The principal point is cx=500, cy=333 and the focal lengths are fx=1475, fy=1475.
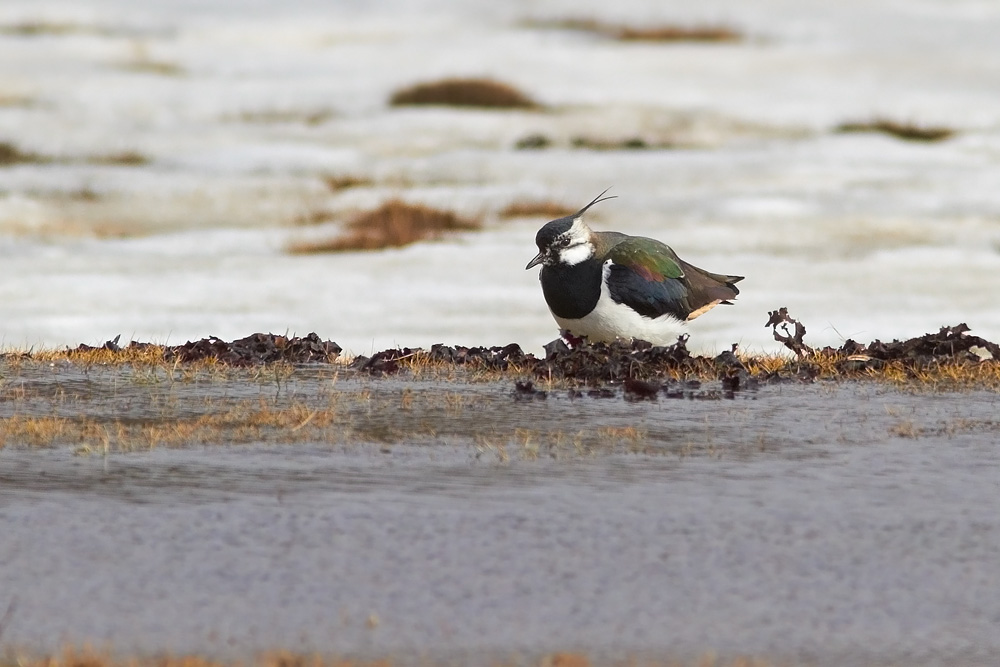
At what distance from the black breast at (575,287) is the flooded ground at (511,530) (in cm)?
102

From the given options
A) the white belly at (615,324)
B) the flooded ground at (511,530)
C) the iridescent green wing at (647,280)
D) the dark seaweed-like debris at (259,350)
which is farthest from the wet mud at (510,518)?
the dark seaweed-like debris at (259,350)

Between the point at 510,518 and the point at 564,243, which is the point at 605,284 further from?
the point at 510,518

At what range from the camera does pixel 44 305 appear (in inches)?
632

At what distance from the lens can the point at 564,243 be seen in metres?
10.8

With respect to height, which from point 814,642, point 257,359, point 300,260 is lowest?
point 814,642

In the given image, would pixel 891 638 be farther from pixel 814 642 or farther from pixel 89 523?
pixel 89 523

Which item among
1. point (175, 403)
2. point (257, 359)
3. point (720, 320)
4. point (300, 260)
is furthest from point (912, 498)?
point (300, 260)

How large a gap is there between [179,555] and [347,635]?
126cm

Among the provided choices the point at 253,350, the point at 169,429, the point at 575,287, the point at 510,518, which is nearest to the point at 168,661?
the point at 510,518

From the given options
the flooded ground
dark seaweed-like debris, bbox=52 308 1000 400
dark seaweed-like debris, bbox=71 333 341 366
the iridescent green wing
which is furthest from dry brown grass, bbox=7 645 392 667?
dark seaweed-like debris, bbox=71 333 341 366

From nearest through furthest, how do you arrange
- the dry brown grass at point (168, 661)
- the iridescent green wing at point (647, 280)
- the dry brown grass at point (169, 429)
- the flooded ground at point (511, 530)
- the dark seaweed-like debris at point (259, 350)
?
the dry brown grass at point (168, 661), the flooded ground at point (511, 530), the dry brown grass at point (169, 429), the iridescent green wing at point (647, 280), the dark seaweed-like debris at point (259, 350)

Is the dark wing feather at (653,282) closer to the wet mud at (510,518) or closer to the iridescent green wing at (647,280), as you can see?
the iridescent green wing at (647,280)

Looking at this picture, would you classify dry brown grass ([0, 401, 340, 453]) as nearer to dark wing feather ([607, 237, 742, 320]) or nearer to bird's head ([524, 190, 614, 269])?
bird's head ([524, 190, 614, 269])

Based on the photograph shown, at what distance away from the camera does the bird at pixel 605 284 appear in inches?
420
